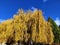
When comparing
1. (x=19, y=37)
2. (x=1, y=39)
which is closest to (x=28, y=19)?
(x=19, y=37)

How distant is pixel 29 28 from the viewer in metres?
31.7

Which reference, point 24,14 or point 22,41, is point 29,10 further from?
point 22,41

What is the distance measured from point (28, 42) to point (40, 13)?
5.11 m

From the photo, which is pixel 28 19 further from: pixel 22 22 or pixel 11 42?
pixel 11 42

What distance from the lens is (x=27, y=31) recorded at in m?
31.8

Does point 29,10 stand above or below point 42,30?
above

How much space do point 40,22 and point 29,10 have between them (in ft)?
10.4

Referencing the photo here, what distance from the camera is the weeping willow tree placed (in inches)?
1215

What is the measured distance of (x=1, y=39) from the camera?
3372cm

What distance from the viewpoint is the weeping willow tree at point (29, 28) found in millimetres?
30859

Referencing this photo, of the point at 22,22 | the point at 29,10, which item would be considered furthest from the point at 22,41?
the point at 29,10

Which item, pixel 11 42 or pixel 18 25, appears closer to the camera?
pixel 18 25

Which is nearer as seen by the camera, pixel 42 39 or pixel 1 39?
pixel 42 39

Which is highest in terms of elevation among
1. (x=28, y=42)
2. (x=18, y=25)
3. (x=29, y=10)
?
(x=29, y=10)
